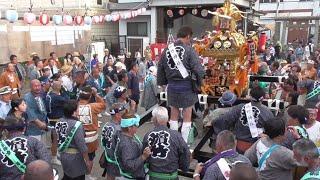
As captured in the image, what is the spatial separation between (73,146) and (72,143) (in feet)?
0.17

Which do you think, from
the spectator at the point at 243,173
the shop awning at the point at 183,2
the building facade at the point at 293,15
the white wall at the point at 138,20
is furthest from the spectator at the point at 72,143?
the building facade at the point at 293,15

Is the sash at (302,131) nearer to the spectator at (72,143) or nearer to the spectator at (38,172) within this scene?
the spectator at (72,143)

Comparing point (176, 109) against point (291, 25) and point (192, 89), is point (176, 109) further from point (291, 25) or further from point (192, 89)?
point (291, 25)

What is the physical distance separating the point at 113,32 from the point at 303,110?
18.6 m

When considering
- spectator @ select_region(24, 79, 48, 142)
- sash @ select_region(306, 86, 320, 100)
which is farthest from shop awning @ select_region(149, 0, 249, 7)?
spectator @ select_region(24, 79, 48, 142)

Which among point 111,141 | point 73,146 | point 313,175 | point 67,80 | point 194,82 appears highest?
point 194,82

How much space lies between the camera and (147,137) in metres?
3.80

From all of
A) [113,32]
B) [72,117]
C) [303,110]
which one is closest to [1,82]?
[72,117]

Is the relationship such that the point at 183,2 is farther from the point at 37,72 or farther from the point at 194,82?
the point at 194,82

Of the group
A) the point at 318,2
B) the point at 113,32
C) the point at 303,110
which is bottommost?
the point at 303,110

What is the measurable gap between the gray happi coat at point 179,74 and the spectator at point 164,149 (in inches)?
46.7

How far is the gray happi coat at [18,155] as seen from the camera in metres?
3.41

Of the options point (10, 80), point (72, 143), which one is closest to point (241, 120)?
point (72, 143)

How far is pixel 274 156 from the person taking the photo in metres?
3.23
